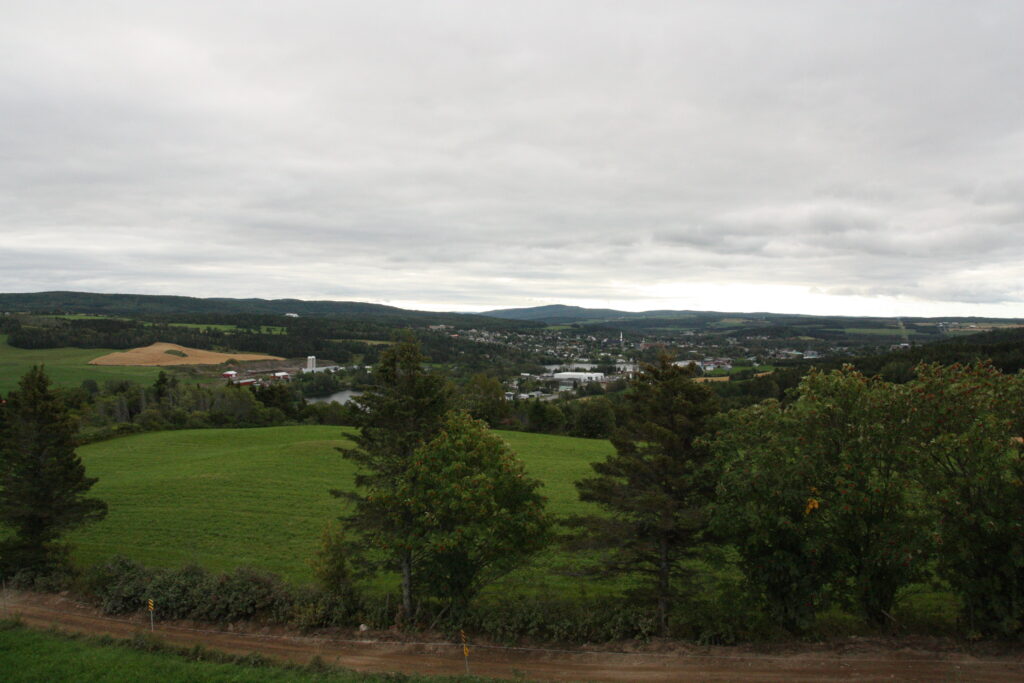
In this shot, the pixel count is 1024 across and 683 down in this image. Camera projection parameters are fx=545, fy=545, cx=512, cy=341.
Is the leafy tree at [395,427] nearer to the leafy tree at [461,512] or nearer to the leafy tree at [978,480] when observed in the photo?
the leafy tree at [461,512]

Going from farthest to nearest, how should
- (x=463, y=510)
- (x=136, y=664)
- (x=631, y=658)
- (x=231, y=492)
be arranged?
(x=231, y=492) < (x=463, y=510) < (x=631, y=658) < (x=136, y=664)

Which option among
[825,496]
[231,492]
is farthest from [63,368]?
[825,496]

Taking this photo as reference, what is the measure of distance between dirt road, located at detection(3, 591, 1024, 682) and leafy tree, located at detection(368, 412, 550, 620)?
228cm

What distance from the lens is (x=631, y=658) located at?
16.2m

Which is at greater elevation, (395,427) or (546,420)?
(395,427)

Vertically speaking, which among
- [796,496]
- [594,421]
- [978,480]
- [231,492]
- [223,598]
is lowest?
[594,421]

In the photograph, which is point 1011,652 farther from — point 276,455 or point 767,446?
point 276,455

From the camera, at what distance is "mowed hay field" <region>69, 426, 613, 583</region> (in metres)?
26.2

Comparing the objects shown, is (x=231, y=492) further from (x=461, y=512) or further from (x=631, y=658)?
(x=631, y=658)

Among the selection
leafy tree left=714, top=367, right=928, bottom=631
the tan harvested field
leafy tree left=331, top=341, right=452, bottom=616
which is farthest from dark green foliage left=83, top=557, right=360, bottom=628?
the tan harvested field

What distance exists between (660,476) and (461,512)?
606cm

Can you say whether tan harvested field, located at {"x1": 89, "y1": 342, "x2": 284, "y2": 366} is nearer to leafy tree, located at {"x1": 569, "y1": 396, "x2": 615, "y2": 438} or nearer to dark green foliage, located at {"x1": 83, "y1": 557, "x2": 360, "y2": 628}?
leafy tree, located at {"x1": 569, "y1": 396, "x2": 615, "y2": 438}

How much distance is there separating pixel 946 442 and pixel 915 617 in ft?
24.2

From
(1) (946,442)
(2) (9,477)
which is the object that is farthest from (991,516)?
(2) (9,477)
